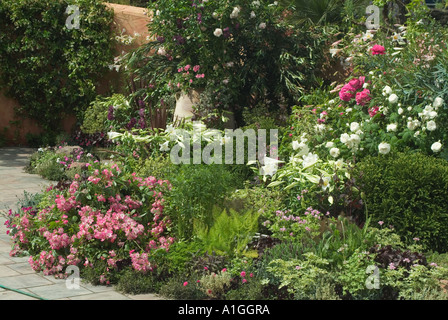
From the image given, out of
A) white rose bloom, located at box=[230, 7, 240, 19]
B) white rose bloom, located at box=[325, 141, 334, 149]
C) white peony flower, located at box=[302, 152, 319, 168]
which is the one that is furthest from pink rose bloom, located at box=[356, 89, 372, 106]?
white rose bloom, located at box=[230, 7, 240, 19]

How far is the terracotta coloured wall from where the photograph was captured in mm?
10352

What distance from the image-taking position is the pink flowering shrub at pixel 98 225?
4473 millimetres

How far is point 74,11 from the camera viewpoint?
10188mm

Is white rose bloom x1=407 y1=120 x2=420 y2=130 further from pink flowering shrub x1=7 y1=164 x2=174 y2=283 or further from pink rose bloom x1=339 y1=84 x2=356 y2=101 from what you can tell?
pink flowering shrub x1=7 y1=164 x2=174 y2=283

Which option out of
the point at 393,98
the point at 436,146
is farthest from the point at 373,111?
the point at 436,146

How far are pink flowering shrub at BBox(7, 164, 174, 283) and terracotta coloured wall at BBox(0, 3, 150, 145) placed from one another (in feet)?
18.4

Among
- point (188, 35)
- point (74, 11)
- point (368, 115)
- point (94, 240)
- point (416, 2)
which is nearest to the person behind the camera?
point (94, 240)

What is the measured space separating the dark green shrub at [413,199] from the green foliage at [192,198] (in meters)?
1.31

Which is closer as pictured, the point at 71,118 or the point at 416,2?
the point at 416,2

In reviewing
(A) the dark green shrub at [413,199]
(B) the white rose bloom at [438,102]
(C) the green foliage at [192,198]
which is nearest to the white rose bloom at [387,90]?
(B) the white rose bloom at [438,102]

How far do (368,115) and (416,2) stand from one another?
2.44 m
